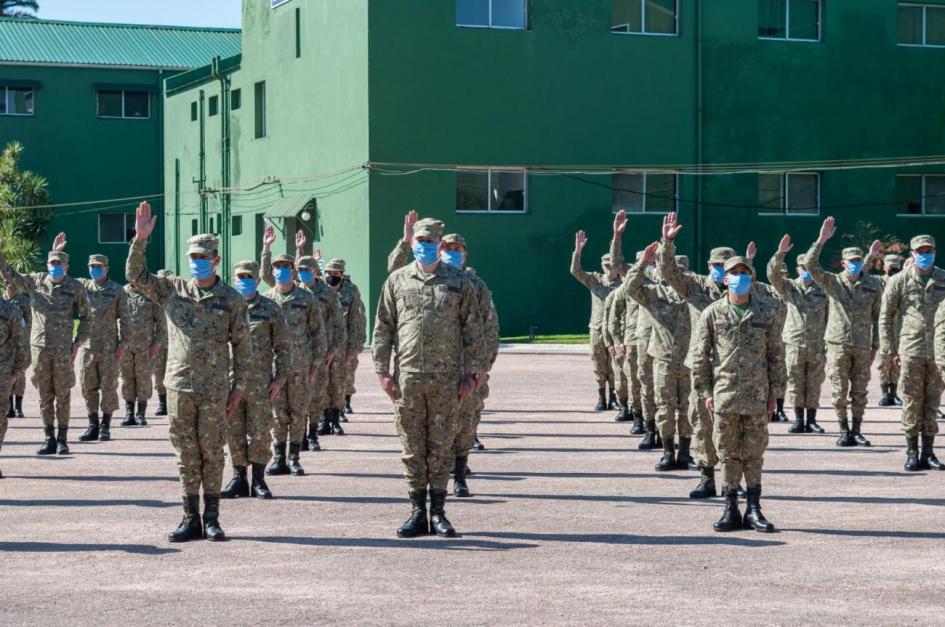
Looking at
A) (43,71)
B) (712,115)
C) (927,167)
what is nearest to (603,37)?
(712,115)

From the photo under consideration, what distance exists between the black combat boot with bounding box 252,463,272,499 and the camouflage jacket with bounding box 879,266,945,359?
6.36 m

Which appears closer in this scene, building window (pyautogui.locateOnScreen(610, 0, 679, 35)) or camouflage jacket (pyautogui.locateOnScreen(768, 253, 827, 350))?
camouflage jacket (pyautogui.locateOnScreen(768, 253, 827, 350))

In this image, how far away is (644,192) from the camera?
40562 millimetres

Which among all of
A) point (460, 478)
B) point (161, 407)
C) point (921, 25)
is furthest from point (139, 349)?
point (921, 25)

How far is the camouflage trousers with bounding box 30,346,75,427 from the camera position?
15695mm

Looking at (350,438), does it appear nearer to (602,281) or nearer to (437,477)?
(602,281)

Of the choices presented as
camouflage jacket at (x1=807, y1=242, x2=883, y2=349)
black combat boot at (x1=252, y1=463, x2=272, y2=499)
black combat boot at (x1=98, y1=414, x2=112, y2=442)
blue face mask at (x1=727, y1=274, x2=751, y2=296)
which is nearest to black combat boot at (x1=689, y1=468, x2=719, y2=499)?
blue face mask at (x1=727, y1=274, x2=751, y2=296)

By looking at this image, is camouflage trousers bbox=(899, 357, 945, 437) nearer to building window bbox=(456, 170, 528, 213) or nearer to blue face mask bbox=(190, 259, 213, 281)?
blue face mask bbox=(190, 259, 213, 281)

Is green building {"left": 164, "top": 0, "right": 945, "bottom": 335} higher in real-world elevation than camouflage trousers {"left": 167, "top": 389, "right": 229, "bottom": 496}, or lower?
higher

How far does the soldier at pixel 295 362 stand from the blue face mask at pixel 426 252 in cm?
358

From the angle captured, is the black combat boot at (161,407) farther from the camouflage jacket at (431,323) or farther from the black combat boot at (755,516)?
the black combat boot at (755,516)

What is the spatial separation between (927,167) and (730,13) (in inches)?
297

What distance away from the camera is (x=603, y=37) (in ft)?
130

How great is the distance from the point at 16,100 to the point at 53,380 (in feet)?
150
